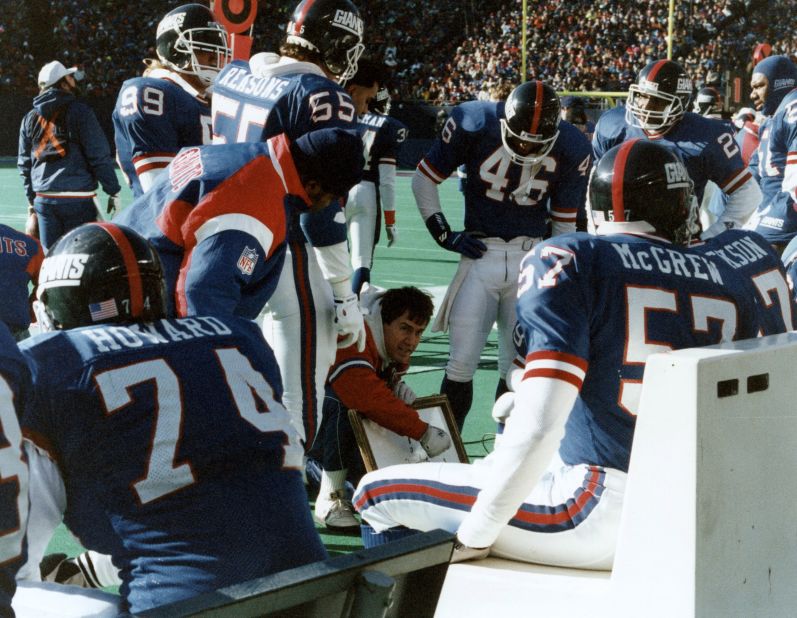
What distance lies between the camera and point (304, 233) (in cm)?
429

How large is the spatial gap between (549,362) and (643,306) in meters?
0.29

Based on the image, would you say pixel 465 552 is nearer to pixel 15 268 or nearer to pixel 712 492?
pixel 712 492

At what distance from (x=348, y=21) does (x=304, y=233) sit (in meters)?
0.88

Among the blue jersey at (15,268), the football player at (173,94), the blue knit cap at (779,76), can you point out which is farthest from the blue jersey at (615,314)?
the blue knit cap at (779,76)

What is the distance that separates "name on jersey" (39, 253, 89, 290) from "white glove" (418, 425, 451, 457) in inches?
94.3

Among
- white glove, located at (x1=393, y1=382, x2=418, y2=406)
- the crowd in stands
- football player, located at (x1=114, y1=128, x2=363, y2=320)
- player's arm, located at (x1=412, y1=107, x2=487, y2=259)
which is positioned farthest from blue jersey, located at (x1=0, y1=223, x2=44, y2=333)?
the crowd in stands

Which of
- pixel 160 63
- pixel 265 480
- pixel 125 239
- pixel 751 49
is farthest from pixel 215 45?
pixel 751 49

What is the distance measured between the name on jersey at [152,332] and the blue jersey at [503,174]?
10.1 ft

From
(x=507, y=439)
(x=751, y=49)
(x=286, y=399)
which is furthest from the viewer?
(x=751, y=49)

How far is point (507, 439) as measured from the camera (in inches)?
107

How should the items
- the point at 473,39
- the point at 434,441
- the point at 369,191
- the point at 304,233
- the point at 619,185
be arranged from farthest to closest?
the point at 473,39 → the point at 369,191 → the point at 434,441 → the point at 304,233 → the point at 619,185

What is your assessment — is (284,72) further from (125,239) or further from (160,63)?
(125,239)

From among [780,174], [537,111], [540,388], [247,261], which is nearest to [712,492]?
[540,388]

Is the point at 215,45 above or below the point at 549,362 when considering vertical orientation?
above
